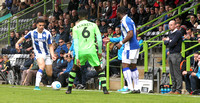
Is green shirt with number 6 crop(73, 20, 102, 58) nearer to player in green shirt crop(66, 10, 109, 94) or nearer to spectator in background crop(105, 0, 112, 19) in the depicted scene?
player in green shirt crop(66, 10, 109, 94)

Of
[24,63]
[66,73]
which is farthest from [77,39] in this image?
[24,63]

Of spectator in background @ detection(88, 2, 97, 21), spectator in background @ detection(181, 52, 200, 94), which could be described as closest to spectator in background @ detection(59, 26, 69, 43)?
spectator in background @ detection(88, 2, 97, 21)

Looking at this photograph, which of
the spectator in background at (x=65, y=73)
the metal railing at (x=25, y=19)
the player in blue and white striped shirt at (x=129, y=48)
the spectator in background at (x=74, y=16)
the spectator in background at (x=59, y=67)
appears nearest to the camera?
the player in blue and white striped shirt at (x=129, y=48)

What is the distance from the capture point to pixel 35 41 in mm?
13055

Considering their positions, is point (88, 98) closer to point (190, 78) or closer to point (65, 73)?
point (190, 78)

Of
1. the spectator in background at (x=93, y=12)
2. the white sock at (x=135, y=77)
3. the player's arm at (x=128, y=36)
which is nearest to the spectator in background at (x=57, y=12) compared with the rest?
the spectator in background at (x=93, y=12)

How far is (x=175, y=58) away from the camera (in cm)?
1226

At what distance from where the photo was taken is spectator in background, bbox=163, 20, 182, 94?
1220 centimetres

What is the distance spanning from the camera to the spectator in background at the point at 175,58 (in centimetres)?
1220

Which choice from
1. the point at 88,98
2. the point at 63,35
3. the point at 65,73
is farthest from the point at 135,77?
the point at 63,35

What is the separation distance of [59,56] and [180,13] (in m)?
5.00

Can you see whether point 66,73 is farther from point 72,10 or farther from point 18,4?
point 18,4

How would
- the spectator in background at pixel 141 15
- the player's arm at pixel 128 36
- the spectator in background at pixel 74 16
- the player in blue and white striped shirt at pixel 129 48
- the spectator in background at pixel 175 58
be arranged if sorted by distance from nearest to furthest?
the player's arm at pixel 128 36 < the player in blue and white striped shirt at pixel 129 48 < the spectator in background at pixel 175 58 < the spectator in background at pixel 141 15 < the spectator in background at pixel 74 16

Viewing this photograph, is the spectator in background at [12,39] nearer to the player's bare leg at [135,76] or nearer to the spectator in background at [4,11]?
the spectator in background at [4,11]
